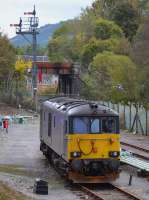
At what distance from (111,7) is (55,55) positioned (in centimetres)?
1029

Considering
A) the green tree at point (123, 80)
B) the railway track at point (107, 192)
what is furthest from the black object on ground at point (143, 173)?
the green tree at point (123, 80)

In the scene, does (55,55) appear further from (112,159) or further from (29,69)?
(112,159)

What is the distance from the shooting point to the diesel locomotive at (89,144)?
20203 mm

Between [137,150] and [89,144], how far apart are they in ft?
38.5

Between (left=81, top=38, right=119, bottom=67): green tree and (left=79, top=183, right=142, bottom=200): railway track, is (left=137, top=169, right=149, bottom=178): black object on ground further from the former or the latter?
(left=81, top=38, right=119, bottom=67): green tree

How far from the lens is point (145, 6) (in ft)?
288

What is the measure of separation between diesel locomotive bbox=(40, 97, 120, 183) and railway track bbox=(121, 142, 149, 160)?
Result: 6846 mm

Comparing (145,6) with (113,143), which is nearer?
(113,143)

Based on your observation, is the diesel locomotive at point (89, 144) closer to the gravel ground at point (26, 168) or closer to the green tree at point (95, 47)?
the gravel ground at point (26, 168)

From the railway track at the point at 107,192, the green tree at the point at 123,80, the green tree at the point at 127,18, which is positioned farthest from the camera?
the green tree at the point at 127,18

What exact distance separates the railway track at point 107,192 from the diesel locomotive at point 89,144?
277mm

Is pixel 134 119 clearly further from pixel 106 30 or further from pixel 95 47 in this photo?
pixel 106 30

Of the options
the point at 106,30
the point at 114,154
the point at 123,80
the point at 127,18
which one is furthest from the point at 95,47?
the point at 114,154

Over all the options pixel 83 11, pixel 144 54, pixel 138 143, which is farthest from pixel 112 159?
pixel 83 11
